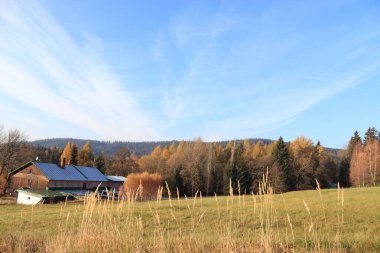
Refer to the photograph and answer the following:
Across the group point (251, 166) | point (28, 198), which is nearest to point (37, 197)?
point (28, 198)

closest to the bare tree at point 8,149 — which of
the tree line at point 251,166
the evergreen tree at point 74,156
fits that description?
the tree line at point 251,166

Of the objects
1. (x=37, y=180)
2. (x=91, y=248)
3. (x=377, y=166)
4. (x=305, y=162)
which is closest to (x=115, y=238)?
(x=91, y=248)

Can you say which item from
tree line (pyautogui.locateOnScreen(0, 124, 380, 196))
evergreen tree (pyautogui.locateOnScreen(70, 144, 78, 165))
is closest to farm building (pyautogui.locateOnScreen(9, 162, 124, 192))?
tree line (pyautogui.locateOnScreen(0, 124, 380, 196))

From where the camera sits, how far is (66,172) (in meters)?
57.9

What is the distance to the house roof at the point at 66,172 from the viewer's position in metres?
54.4

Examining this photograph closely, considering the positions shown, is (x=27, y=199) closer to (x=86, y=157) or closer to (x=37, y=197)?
(x=37, y=197)

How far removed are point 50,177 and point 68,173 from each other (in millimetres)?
4766

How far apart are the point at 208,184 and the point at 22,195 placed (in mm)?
32489

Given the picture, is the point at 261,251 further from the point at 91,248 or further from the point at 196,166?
the point at 196,166

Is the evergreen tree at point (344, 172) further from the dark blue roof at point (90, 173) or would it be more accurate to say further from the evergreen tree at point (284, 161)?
the dark blue roof at point (90, 173)

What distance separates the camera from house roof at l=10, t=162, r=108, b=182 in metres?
54.4

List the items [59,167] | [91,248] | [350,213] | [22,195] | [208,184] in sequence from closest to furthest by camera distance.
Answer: [91,248], [350,213], [22,195], [59,167], [208,184]

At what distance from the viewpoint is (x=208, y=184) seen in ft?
216

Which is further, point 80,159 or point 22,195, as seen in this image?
point 80,159
